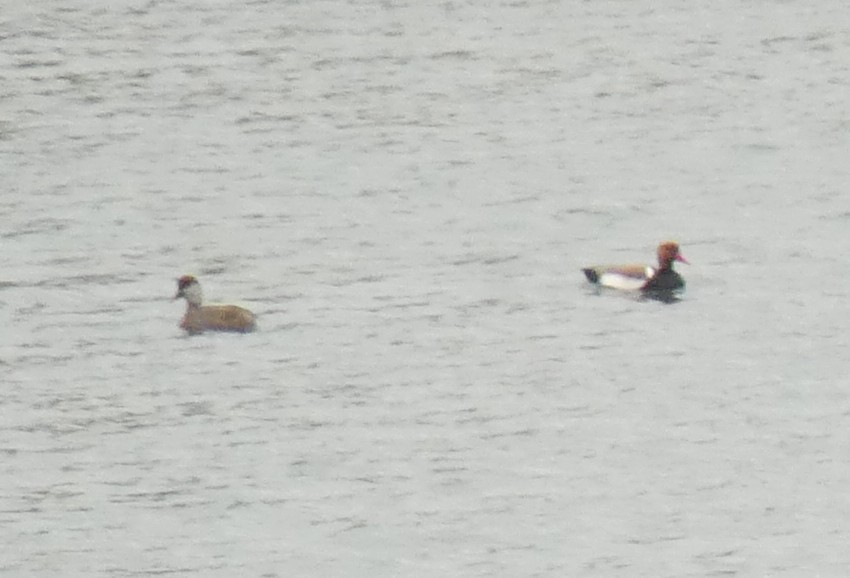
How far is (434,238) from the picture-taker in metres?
23.7

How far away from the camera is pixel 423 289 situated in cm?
2180

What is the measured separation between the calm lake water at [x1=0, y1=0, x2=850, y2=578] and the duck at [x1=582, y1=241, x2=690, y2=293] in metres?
0.21

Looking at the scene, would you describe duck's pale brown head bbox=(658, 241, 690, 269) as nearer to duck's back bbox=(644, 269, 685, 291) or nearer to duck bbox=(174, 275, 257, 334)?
duck's back bbox=(644, 269, 685, 291)

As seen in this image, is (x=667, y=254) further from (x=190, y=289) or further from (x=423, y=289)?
(x=190, y=289)

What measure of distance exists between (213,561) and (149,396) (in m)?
3.68

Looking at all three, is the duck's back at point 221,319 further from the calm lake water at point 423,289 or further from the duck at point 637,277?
the duck at point 637,277

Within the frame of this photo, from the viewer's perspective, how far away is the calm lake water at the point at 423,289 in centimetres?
1584

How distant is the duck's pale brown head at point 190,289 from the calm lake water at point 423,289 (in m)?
0.41

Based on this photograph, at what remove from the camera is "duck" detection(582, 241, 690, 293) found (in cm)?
2184

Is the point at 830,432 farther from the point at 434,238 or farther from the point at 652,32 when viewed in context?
the point at 652,32

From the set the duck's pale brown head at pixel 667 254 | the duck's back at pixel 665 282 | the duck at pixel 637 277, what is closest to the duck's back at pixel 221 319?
the duck at pixel 637 277

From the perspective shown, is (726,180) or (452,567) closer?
(452,567)

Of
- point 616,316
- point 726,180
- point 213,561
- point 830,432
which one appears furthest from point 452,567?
point 726,180

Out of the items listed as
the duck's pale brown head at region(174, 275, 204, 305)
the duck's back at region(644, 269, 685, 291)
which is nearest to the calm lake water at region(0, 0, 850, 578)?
the duck's back at region(644, 269, 685, 291)
